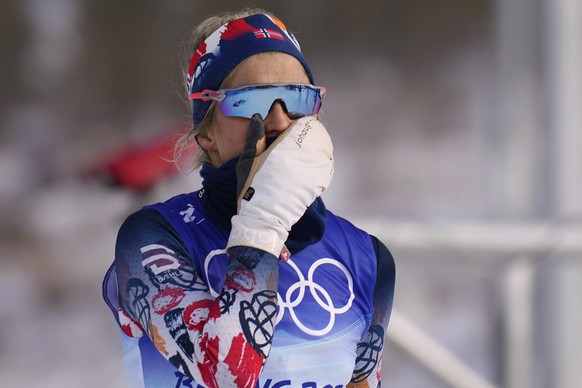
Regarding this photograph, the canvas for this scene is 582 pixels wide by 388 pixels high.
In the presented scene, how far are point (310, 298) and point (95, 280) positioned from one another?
214cm

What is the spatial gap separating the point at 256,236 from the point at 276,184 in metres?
0.06

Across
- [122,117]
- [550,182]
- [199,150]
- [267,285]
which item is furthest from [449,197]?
[267,285]

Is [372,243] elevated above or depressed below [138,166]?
above

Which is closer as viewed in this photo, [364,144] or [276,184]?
[276,184]

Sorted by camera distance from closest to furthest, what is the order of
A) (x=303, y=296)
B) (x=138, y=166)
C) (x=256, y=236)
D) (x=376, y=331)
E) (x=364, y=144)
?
(x=256, y=236), (x=303, y=296), (x=376, y=331), (x=138, y=166), (x=364, y=144)

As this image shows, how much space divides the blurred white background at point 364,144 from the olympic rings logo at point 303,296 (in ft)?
5.07

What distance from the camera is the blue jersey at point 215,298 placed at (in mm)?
1057

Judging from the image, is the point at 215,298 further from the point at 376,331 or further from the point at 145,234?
the point at 376,331

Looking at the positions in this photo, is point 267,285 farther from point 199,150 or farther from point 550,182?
point 550,182

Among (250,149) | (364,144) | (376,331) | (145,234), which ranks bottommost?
(364,144)

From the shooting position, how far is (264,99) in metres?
1.13

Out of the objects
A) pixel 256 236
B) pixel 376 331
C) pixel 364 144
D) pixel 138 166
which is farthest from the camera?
pixel 364 144

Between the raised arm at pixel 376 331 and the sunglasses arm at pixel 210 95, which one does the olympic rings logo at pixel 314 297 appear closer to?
the raised arm at pixel 376 331

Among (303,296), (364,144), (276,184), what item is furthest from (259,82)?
(364,144)
